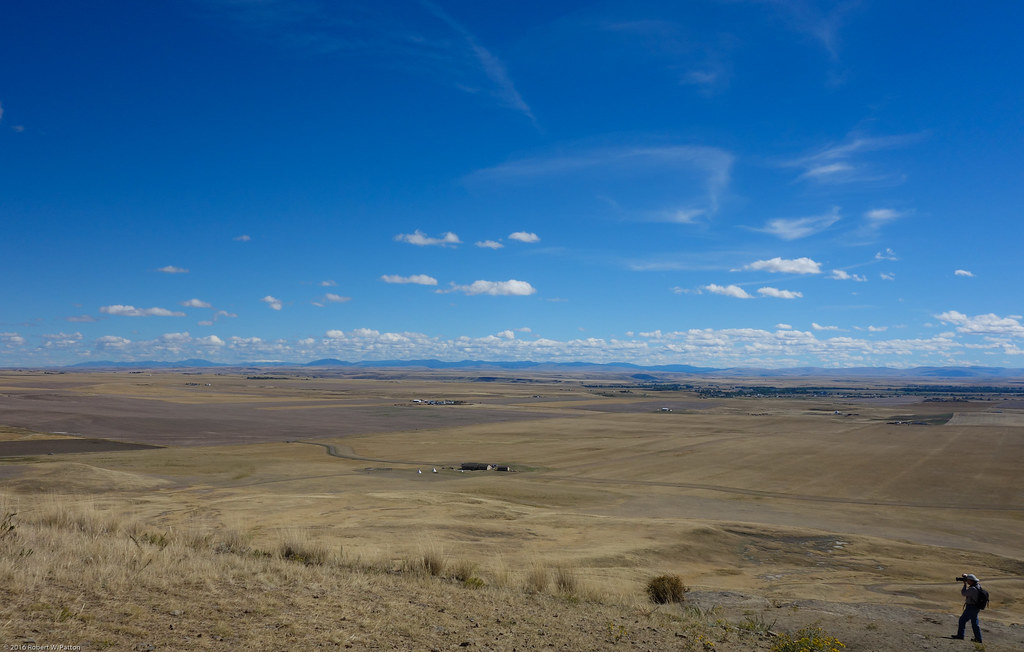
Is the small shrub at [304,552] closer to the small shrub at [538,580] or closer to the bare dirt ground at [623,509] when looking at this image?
the bare dirt ground at [623,509]

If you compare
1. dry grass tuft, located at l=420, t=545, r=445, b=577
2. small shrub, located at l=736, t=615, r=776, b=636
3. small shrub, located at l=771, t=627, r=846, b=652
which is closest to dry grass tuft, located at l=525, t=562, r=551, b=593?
dry grass tuft, located at l=420, t=545, r=445, b=577

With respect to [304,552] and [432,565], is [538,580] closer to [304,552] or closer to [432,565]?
[432,565]

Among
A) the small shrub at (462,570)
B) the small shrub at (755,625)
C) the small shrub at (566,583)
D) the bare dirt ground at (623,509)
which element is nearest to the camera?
the small shrub at (755,625)

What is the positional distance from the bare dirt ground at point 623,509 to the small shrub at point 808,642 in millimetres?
367

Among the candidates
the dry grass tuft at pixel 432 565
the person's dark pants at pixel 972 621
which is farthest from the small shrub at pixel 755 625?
the dry grass tuft at pixel 432 565

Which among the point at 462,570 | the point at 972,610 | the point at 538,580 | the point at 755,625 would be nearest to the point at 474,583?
the point at 462,570

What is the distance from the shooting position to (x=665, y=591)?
1439 cm

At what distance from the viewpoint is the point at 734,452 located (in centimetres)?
5644

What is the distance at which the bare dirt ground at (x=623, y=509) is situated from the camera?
13258 mm

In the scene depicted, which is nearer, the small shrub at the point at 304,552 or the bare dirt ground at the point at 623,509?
the bare dirt ground at the point at 623,509

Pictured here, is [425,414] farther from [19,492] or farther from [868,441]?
[19,492]

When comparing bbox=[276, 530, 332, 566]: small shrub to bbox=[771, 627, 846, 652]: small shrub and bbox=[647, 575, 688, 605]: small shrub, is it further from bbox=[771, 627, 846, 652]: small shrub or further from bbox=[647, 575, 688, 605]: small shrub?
bbox=[771, 627, 846, 652]: small shrub

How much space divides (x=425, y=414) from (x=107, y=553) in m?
87.3

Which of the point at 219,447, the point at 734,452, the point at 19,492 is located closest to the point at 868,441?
the point at 734,452
